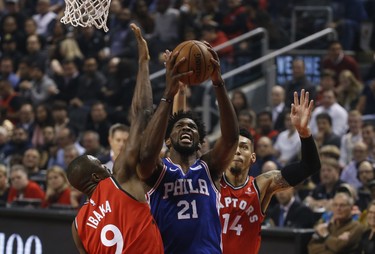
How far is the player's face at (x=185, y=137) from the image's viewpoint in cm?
661

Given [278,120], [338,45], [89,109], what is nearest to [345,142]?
[278,120]

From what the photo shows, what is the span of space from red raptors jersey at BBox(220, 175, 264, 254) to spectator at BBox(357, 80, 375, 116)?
6693mm

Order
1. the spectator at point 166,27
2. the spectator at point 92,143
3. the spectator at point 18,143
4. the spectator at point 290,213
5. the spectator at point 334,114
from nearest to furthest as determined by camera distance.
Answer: the spectator at point 290,213 → the spectator at point 334,114 → the spectator at point 92,143 → the spectator at point 18,143 → the spectator at point 166,27

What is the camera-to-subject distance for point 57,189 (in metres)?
12.1

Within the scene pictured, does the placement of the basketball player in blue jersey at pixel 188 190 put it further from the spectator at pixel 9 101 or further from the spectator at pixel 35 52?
the spectator at pixel 35 52

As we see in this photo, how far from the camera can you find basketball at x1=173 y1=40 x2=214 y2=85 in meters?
6.36

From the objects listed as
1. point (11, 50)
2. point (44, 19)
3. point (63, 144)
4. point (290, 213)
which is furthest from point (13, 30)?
point (290, 213)

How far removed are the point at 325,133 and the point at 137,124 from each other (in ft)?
21.6

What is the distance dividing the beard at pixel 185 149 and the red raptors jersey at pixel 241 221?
3.25 feet

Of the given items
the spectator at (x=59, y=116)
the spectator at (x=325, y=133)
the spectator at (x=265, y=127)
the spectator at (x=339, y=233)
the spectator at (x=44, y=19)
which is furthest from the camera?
the spectator at (x=44, y=19)

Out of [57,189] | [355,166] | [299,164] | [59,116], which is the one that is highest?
[59,116]

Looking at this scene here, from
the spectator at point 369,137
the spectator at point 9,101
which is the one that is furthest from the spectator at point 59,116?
the spectator at point 369,137

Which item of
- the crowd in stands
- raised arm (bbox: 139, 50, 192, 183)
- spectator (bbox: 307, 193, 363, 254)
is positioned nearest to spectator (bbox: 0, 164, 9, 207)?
the crowd in stands

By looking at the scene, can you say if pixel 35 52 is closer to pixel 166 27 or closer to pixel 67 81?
pixel 67 81
